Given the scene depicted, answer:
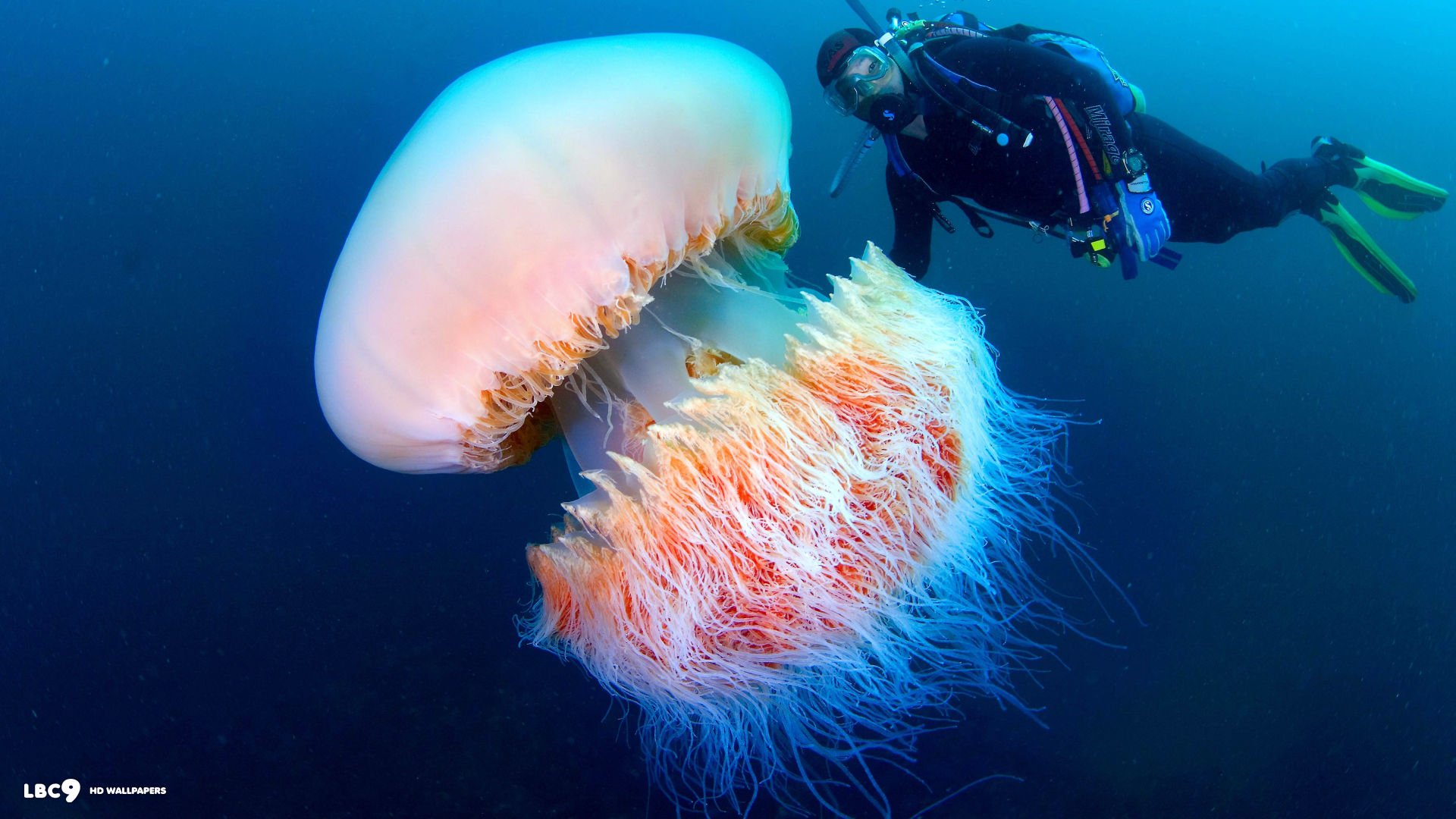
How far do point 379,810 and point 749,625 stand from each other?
5.82m

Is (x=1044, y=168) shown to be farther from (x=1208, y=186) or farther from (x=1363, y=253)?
(x=1363, y=253)

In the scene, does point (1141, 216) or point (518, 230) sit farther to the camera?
point (1141, 216)

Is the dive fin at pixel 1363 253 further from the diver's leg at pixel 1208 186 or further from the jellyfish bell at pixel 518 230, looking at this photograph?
the jellyfish bell at pixel 518 230

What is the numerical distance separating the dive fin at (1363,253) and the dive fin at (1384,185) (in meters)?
0.22

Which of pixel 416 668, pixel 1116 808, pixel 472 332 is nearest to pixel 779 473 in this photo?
pixel 472 332

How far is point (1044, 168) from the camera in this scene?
431 cm

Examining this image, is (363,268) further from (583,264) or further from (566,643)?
(566,643)

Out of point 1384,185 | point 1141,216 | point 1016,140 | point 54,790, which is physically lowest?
point 54,790

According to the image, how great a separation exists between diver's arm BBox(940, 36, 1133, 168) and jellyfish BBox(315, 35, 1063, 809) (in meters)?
2.11

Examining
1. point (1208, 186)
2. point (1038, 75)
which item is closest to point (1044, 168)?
point (1038, 75)

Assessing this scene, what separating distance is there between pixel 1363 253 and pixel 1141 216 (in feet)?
11.6

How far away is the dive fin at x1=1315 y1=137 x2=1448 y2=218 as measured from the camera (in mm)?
5809

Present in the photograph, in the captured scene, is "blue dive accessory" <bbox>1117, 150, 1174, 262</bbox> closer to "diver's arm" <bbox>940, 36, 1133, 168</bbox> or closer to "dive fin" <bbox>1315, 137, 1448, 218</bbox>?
"diver's arm" <bbox>940, 36, 1133, 168</bbox>

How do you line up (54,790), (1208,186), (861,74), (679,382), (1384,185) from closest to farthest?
(679,382)
(861,74)
(1208,186)
(1384,185)
(54,790)
